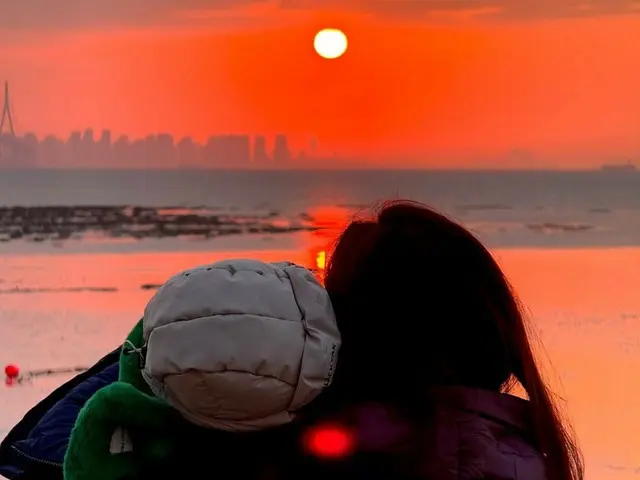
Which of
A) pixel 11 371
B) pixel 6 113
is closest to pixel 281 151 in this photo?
pixel 6 113

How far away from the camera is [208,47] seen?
1323cm

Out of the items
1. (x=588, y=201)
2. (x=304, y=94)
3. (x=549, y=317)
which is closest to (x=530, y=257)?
Result: (x=549, y=317)

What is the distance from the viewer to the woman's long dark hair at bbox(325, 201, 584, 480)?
2.64 feet

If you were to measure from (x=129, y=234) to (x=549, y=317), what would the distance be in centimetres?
675

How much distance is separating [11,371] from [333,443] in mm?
4138

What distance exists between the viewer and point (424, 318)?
83 cm

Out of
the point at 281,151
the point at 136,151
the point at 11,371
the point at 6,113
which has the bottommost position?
the point at 11,371

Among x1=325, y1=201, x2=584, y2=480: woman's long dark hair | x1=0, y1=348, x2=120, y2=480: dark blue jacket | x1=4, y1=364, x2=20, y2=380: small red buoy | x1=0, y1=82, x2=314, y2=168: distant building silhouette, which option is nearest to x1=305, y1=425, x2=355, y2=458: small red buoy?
x1=325, y1=201, x2=584, y2=480: woman's long dark hair

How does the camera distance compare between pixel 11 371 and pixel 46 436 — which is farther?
pixel 11 371

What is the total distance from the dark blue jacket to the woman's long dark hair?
0.27 metres

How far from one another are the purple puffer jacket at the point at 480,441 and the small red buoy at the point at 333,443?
0.24 feet

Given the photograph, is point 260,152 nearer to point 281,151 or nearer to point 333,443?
point 281,151

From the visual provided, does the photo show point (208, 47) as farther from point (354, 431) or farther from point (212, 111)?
point (354, 431)

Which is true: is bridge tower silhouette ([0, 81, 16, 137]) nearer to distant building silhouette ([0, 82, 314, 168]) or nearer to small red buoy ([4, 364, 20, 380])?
distant building silhouette ([0, 82, 314, 168])
